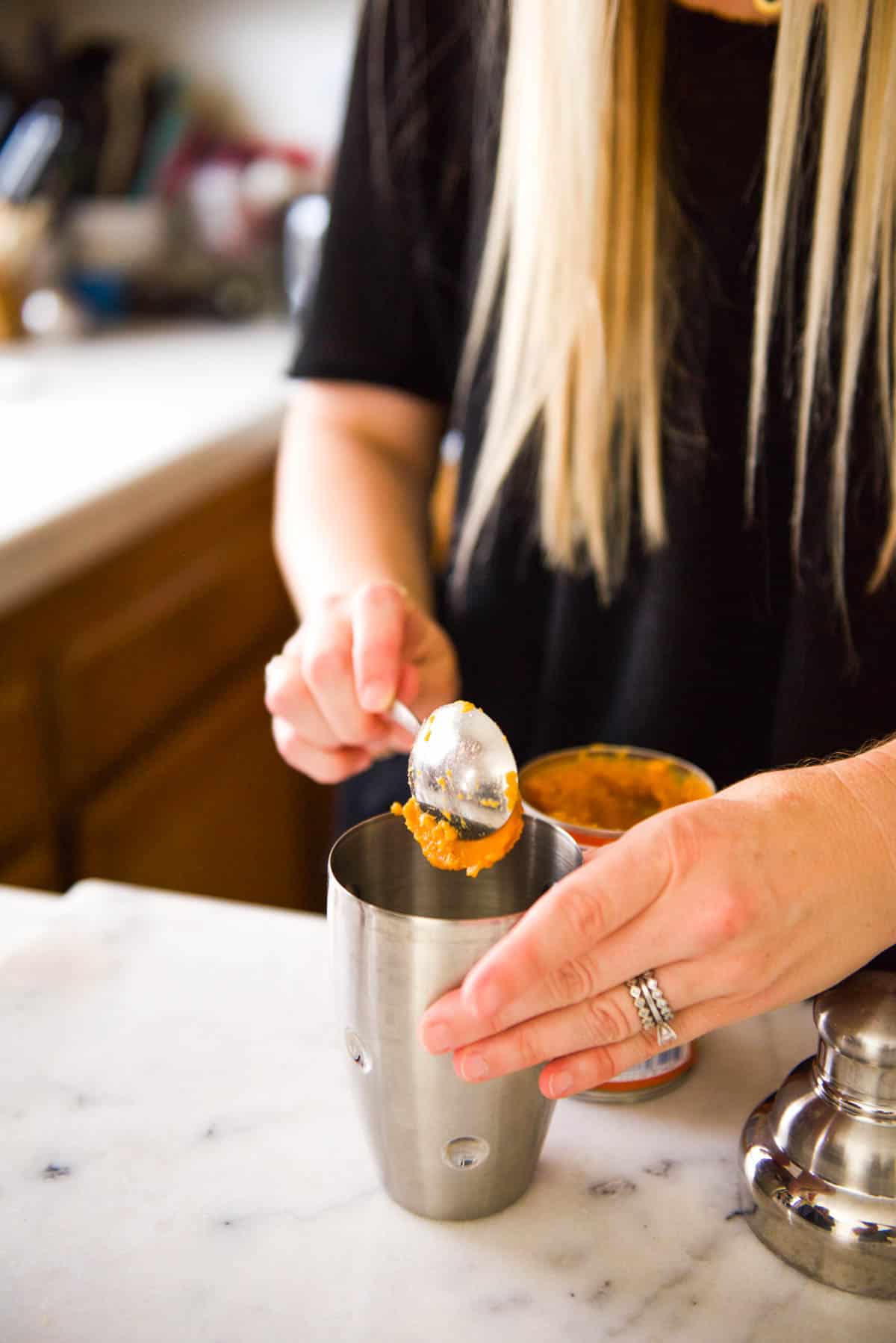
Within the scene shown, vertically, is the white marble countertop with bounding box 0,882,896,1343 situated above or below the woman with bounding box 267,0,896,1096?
below

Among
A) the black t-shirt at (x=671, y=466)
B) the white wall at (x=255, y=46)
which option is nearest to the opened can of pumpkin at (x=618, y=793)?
the black t-shirt at (x=671, y=466)

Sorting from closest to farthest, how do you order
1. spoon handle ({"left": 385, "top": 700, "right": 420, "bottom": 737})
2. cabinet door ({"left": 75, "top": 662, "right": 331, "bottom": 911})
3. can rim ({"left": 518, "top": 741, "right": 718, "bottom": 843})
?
1. can rim ({"left": 518, "top": 741, "right": 718, "bottom": 843})
2. spoon handle ({"left": 385, "top": 700, "right": 420, "bottom": 737})
3. cabinet door ({"left": 75, "top": 662, "right": 331, "bottom": 911})

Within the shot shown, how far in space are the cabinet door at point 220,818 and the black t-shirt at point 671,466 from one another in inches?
22.5

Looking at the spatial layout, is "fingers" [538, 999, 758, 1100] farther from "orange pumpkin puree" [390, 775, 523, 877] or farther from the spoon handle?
the spoon handle

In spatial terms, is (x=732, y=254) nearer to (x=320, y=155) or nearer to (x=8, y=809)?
(x=8, y=809)

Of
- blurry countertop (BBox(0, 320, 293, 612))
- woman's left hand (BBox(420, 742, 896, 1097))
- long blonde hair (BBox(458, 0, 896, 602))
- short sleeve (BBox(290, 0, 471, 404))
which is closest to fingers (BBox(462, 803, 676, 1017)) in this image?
woman's left hand (BBox(420, 742, 896, 1097))

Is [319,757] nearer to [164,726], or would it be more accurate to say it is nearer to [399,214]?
[399,214]

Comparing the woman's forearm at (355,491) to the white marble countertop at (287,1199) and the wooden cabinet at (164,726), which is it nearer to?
the white marble countertop at (287,1199)

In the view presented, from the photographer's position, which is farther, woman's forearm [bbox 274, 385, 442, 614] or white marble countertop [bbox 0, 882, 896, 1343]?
woman's forearm [bbox 274, 385, 442, 614]

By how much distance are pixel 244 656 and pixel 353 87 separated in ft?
3.23

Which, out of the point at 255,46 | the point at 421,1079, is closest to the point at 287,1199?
the point at 421,1079

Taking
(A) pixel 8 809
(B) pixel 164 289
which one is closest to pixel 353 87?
(A) pixel 8 809

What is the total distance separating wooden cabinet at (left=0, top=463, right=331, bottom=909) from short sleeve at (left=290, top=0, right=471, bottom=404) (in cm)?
54

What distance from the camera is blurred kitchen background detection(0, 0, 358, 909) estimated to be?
141 centimetres
